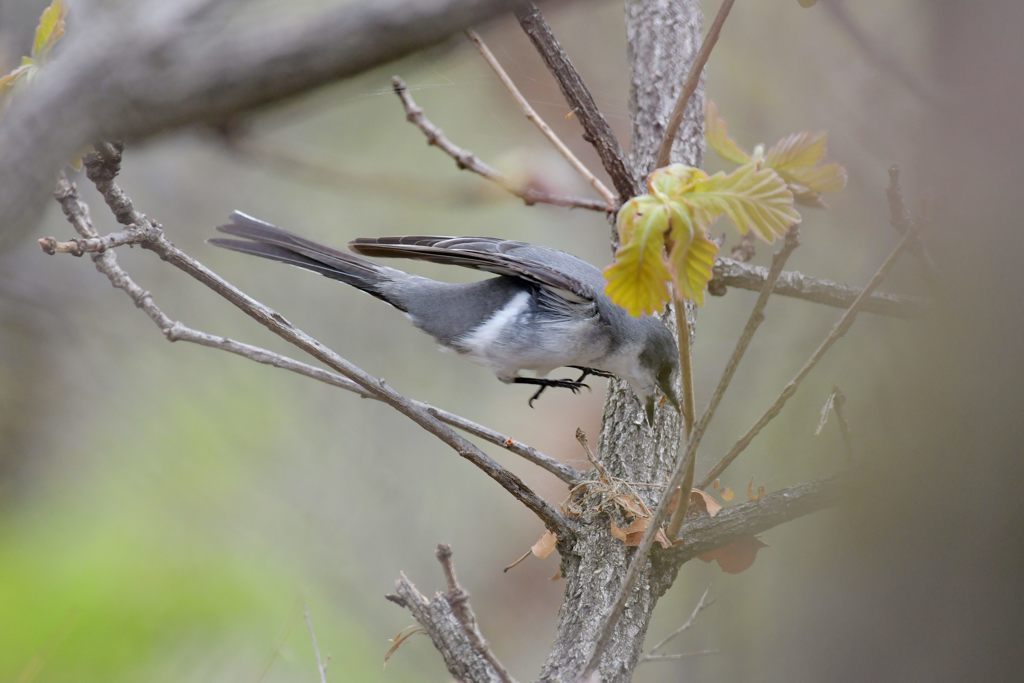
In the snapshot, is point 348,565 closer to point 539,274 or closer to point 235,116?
point 539,274

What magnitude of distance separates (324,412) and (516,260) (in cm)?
397

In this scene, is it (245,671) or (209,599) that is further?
(209,599)

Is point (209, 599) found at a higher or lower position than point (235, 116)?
higher

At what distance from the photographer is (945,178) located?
1292mm

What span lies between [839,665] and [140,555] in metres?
4.90

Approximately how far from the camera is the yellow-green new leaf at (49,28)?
186cm

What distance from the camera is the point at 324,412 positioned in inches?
249

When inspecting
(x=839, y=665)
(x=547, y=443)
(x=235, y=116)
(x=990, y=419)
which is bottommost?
(x=839, y=665)

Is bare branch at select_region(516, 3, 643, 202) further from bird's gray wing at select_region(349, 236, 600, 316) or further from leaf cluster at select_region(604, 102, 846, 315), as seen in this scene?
leaf cluster at select_region(604, 102, 846, 315)

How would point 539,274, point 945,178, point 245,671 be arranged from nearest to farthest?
1. point 945,178
2. point 539,274
3. point 245,671

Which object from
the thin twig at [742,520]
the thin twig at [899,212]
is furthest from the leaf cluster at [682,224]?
the thin twig at [742,520]

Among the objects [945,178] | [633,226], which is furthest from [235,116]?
[945,178]

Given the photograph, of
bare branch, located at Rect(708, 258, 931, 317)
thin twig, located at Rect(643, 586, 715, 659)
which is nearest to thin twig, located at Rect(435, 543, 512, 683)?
thin twig, located at Rect(643, 586, 715, 659)

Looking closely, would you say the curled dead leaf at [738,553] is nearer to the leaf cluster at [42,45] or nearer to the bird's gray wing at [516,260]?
the bird's gray wing at [516,260]
